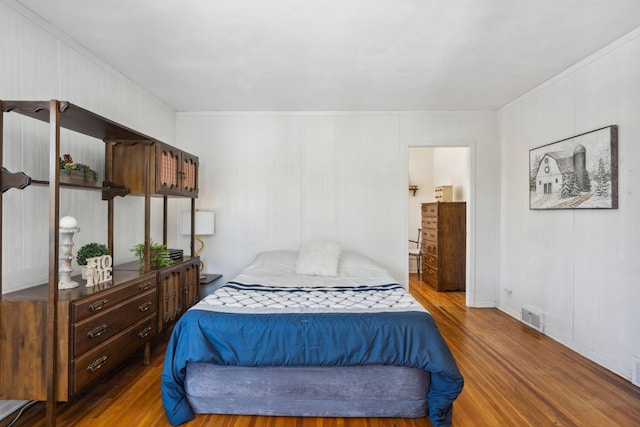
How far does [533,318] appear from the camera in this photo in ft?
11.7

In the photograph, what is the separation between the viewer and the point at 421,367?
6.46 feet

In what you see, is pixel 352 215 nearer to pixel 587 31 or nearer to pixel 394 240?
pixel 394 240

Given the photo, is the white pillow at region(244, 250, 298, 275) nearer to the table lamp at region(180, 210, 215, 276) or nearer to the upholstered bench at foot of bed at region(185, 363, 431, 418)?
the table lamp at region(180, 210, 215, 276)

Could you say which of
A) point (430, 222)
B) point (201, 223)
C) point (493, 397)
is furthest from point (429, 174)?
point (493, 397)

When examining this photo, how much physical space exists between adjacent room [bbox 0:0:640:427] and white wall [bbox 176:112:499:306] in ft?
0.09

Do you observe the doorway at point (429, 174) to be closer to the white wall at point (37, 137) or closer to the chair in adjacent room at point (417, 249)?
the chair in adjacent room at point (417, 249)

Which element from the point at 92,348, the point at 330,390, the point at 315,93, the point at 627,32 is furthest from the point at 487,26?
the point at 92,348

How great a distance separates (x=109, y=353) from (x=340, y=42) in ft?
9.19

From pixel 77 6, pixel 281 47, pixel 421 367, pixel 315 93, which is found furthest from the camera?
pixel 315 93

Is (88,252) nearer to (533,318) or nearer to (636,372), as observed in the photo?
(636,372)

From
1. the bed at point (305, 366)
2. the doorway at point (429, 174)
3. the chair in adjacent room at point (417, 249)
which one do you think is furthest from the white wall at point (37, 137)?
the chair in adjacent room at point (417, 249)

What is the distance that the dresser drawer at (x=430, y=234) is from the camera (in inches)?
211

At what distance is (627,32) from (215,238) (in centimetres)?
452

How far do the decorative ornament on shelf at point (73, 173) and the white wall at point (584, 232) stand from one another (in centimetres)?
407
